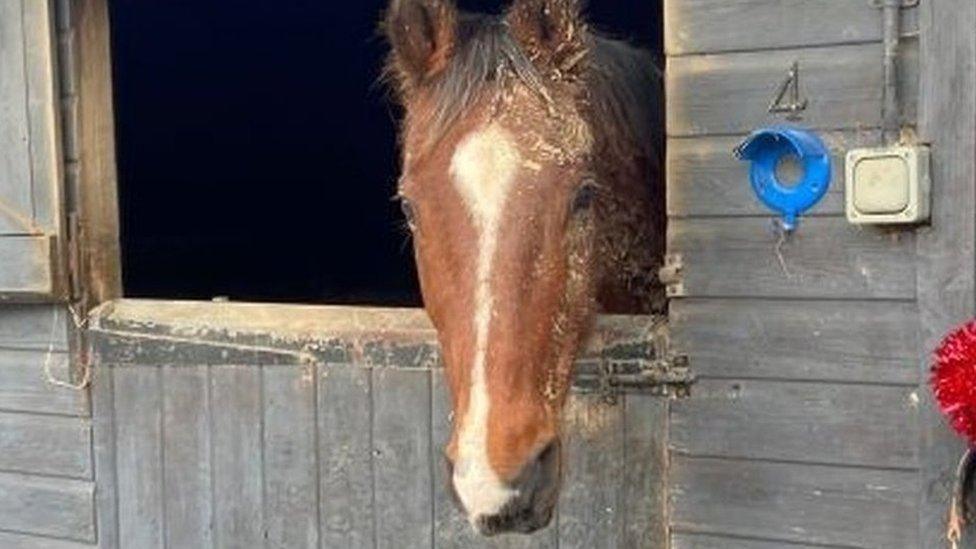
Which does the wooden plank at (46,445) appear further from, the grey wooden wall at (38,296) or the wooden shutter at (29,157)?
the wooden shutter at (29,157)

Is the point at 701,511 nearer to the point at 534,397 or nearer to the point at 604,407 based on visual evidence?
the point at 604,407

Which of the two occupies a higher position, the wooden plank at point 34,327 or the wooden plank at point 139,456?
the wooden plank at point 34,327

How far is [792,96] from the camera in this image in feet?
7.43

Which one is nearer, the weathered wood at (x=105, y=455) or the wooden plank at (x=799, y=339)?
the wooden plank at (x=799, y=339)

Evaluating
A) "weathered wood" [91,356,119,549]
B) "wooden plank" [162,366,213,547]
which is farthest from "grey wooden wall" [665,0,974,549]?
"weathered wood" [91,356,119,549]

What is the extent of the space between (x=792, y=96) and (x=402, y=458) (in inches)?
42.3

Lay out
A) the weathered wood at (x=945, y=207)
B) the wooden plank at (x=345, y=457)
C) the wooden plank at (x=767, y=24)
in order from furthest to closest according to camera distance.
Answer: the wooden plank at (x=345, y=457), the wooden plank at (x=767, y=24), the weathered wood at (x=945, y=207)

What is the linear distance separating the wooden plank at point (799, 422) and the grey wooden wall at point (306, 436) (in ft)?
0.32

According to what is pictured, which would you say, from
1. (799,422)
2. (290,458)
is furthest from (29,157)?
(799,422)

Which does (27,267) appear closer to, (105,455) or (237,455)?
(105,455)

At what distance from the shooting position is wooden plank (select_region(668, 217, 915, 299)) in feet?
7.19

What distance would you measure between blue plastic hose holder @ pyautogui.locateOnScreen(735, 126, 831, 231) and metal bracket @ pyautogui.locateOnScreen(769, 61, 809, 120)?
0.09 ft

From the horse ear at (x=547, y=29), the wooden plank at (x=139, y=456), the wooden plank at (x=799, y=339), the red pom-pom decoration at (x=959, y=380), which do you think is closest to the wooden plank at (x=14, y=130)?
the wooden plank at (x=139, y=456)

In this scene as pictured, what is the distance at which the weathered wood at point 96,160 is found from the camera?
3199 mm
